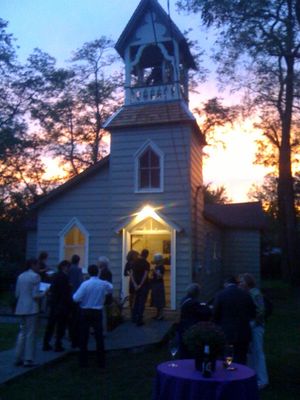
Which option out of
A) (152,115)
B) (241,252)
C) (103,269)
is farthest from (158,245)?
(241,252)

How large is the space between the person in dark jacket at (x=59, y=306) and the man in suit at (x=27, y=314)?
112cm

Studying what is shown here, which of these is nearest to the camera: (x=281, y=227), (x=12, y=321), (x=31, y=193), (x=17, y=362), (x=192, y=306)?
(x=192, y=306)

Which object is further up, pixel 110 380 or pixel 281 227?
pixel 281 227

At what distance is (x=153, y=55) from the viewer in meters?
17.0

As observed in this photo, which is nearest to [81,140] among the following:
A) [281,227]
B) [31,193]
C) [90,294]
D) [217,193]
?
[31,193]

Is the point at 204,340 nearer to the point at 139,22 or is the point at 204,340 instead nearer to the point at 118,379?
the point at 118,379

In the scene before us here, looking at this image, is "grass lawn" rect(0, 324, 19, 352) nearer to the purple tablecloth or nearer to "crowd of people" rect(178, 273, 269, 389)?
"crowd of people" rect(178, 273, 269, 389)

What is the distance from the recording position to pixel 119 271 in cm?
1510

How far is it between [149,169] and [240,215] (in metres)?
13.4

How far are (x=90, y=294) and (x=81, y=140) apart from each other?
26.7 meters

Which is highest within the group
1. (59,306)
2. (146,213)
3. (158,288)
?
(146,213)

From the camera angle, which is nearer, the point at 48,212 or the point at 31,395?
the point at 31,395

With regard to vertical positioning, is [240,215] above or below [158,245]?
above

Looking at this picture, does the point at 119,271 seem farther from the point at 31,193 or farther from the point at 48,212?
the point at 31,193
